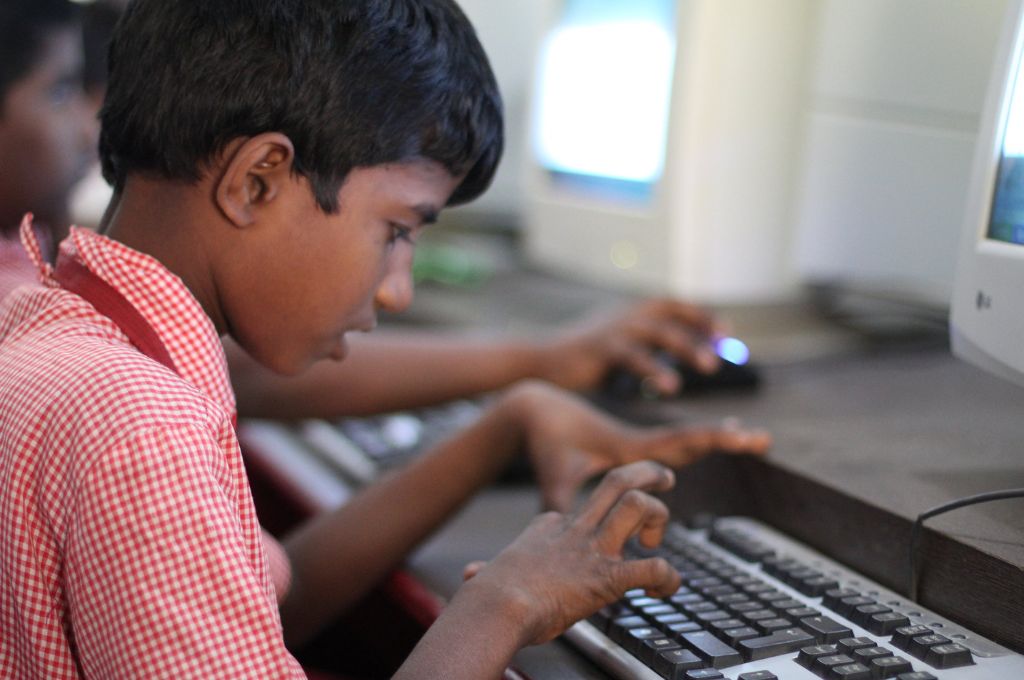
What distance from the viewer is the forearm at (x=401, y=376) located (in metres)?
1.16

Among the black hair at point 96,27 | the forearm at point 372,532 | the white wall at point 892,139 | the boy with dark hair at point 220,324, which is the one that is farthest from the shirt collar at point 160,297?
the black hair at point 96,27

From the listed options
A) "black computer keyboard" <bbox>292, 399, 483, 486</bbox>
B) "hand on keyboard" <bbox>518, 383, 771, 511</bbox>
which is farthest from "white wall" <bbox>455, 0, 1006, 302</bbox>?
"hand on keyboard" <bbox>518, 383, 771, 511</bbox>

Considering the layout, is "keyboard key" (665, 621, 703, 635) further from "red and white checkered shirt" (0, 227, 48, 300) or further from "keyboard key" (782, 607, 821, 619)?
"red and white checkered shirt" (0, 227, 48, 300)

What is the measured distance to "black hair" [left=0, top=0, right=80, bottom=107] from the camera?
1341 millimetres

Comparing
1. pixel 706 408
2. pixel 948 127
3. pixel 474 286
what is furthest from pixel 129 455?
pixel 474 286

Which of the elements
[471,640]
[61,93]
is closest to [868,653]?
[471,640]

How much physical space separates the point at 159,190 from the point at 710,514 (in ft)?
1.74

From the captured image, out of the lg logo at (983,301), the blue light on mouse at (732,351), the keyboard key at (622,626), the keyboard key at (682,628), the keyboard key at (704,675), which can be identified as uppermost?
the lg logo at (983,301)

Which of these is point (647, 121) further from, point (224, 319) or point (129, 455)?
point (129, 455)

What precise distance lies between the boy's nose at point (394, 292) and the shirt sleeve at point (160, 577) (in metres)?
0.30

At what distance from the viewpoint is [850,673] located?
1.86ft

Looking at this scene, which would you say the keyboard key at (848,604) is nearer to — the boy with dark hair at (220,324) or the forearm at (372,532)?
the boy with dark hair at (220,324)

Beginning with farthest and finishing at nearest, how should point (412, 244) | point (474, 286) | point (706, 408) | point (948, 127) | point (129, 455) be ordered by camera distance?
point (474, 286) < point (948, 127) < point (706, 408) < point (412, 244) < point (129, 455)

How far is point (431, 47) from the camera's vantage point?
0.75m
